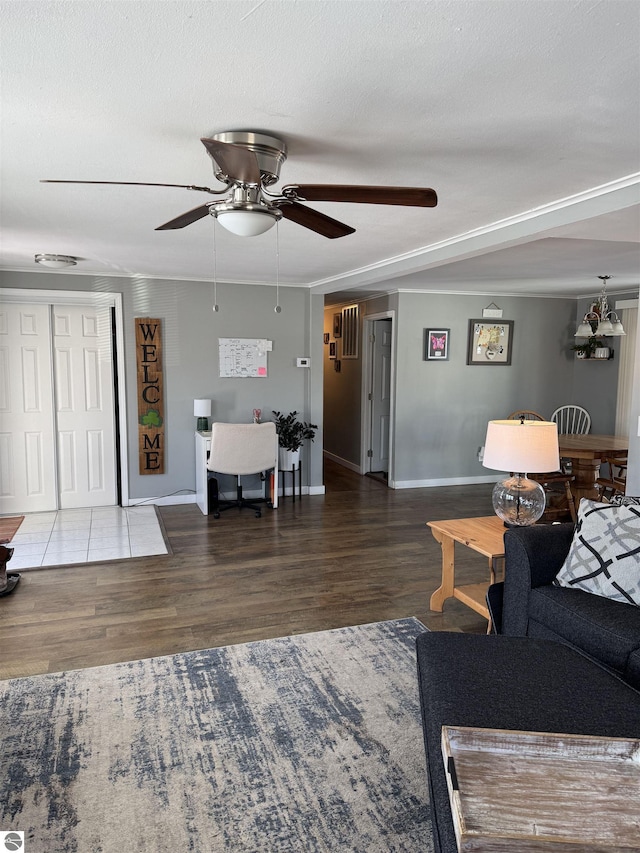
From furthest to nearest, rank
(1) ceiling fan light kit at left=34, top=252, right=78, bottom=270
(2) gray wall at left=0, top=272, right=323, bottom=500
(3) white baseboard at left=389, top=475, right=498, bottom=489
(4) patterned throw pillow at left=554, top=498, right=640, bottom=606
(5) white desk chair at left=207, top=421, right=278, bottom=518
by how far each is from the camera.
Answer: (3) white baseboard at left=389, top=475, right=498, bottom=489
(2) gray wall at left=0, top=272, right=323, bottom=500
(5) white desk chair at left=207, top=421, right=278, bottom=518
(1) ceiling fan light kit at left=34, top=252, right=78, bottom=270
(4) patterned throw pillow at left=554, top=498, right=640, bottom=606

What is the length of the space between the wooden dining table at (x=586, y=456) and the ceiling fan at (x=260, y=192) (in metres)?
3.70

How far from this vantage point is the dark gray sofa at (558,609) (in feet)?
7.55

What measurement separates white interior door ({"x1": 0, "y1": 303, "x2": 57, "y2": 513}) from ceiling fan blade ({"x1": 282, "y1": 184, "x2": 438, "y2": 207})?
433 centimetres

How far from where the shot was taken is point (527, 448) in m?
3.05

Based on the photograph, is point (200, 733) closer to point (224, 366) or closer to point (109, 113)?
point (109, 113)

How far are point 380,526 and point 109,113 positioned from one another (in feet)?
13.7

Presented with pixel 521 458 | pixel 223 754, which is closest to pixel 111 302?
pixel 521 458

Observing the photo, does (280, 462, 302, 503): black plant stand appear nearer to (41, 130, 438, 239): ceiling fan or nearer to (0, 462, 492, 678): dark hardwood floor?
(0, 462, 492, 678): dark hardwood floor

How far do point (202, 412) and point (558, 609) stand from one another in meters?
4.22

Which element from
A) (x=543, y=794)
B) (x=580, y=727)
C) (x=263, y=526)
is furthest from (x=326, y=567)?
(x=543, y=794)

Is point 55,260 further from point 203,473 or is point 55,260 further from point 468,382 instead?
point 468,382

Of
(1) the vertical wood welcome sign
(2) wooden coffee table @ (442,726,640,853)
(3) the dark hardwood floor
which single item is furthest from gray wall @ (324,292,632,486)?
(2) wooden coffee table @ (442,726,640,853)

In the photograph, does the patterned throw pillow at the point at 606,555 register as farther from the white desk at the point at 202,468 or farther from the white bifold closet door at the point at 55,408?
the white bifold closet door at the point at 55,408

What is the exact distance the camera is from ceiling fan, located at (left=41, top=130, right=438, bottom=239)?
6.66ft
